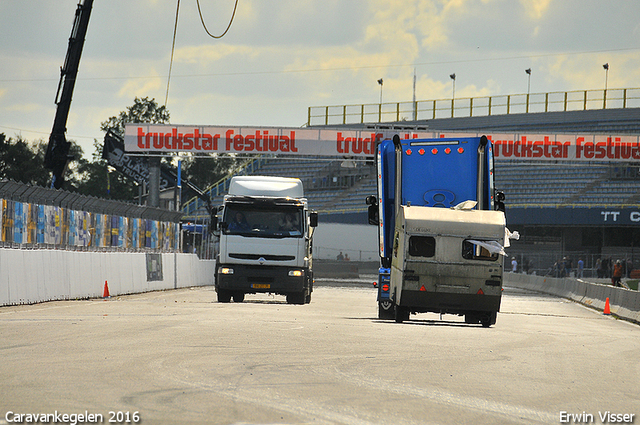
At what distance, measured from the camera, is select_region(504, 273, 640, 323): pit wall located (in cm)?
2422

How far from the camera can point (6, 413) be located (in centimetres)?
687

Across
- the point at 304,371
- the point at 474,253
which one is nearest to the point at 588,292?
the point at 474,253

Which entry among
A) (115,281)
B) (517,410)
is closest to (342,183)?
(115,281)

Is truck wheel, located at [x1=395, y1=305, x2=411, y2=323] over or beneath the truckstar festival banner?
beneath

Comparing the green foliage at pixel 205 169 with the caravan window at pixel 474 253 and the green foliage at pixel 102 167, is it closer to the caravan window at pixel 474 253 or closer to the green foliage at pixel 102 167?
the green foliage at pixel 102 167

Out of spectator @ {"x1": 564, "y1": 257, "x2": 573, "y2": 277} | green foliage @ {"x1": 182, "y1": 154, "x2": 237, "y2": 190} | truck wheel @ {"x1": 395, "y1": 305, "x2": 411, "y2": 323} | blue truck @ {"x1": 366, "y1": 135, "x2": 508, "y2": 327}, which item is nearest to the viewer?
blue truck @ {"x1": 366, "y1": 135, "x2": 508, "y2": 327}

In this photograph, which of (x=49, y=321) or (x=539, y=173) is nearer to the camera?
(x=49, y=321)

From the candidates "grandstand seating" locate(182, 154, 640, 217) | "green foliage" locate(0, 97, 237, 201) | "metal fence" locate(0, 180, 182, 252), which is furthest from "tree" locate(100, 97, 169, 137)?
"metal fence" locate(0, 180, 182, 252)

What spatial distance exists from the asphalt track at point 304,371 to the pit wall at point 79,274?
3.37 meters

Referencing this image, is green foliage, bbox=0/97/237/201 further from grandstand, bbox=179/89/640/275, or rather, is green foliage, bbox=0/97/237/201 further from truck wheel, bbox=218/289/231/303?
truck wheel, bbox=218/289/231/303

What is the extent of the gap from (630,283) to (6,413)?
48.2m

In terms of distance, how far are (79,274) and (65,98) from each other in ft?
89.4

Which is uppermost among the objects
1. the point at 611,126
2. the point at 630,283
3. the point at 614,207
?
the point at 611,126

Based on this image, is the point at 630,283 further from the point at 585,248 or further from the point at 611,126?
the point at 611,126
